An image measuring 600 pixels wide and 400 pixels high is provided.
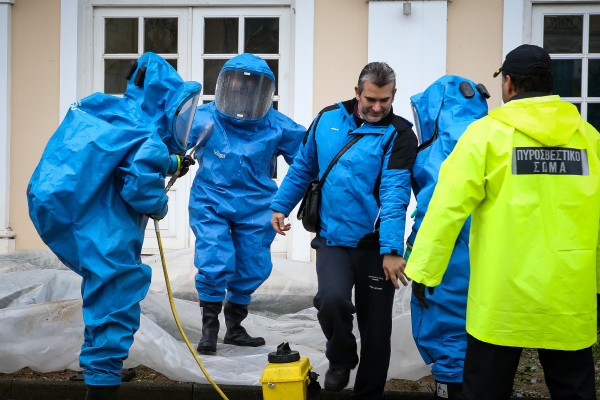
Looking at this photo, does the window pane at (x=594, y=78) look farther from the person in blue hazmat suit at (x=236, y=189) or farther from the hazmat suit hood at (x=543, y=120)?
the hazmat suit hood at (x=543, y=120)

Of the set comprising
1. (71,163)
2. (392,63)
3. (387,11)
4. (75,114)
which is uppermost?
(387,11)

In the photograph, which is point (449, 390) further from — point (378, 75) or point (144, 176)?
point (144, 176)

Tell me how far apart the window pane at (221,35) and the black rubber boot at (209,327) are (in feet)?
10.8

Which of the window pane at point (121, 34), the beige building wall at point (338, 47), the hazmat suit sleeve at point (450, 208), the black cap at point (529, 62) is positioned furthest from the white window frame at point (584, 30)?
the hazmat suit sleeve at point (450, 208)

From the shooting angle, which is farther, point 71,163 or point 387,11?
point 387,11

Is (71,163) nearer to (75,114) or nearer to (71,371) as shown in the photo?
(75,114)

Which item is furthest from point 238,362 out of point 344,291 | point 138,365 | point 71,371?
point 344,291

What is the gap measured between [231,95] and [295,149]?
1.85ft

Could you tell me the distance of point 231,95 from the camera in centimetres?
499

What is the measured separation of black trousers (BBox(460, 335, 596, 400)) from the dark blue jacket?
3.08ft

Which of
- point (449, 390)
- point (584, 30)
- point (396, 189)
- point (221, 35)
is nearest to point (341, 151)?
point (396, 189)

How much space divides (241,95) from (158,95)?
1.42m

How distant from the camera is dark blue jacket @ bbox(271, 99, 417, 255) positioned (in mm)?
3531

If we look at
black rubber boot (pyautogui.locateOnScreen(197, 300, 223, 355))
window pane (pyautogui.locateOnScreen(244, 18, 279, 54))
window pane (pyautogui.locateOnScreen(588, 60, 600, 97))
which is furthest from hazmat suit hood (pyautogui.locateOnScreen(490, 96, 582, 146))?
window pane (pyautogui.locateOnScreen(244, 18, 279, 54))
